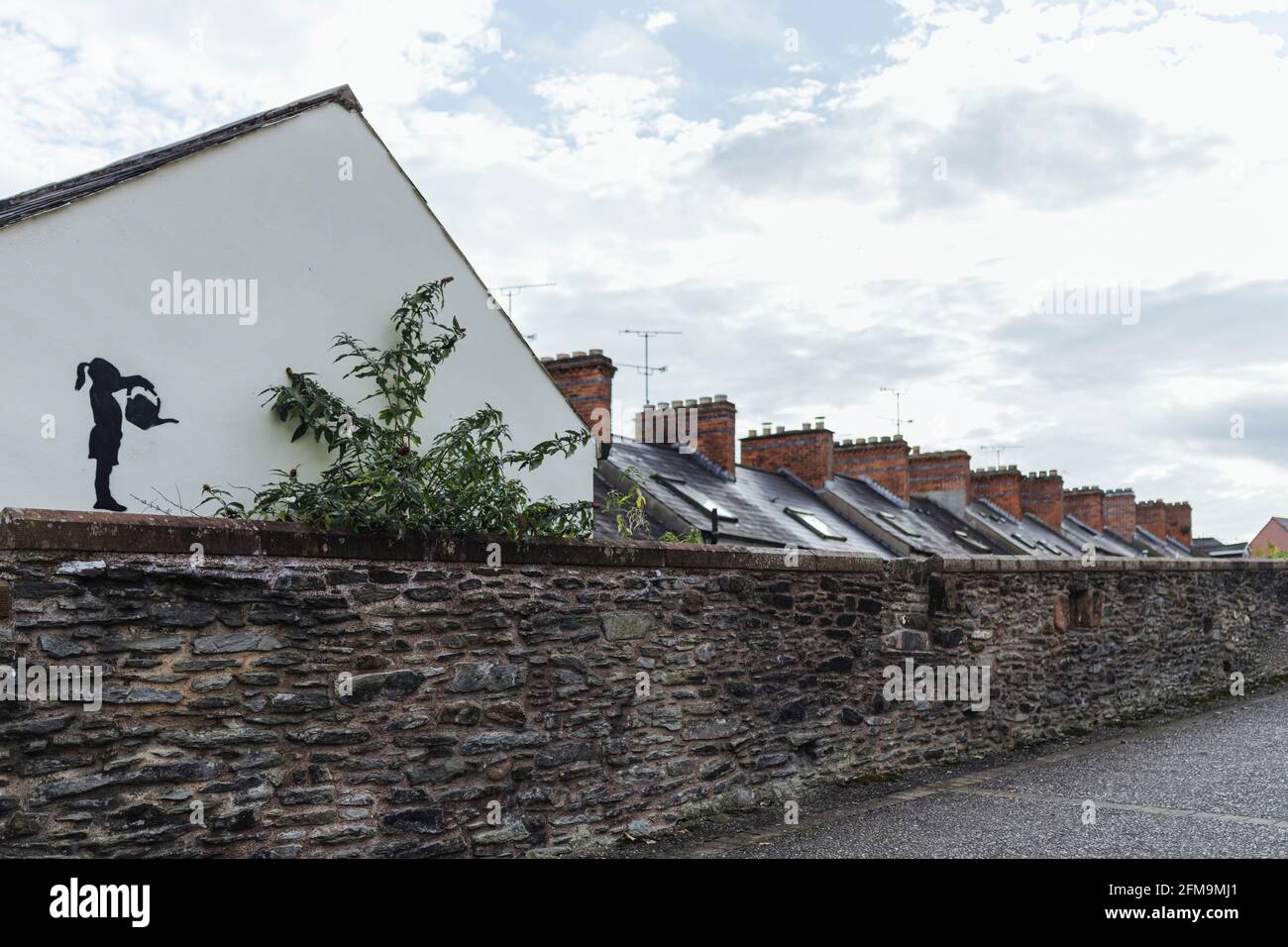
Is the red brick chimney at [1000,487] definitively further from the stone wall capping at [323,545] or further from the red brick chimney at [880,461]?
the stone wall capping at [323,545]

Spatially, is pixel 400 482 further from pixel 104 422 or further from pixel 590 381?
pixel 590 381

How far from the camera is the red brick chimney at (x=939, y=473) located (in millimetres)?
29953

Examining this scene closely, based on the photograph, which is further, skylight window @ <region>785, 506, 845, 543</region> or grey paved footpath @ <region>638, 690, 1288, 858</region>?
skylight window @ <region>785, 506, 845, 543</region>

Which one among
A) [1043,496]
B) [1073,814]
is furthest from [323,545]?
[1043,496]

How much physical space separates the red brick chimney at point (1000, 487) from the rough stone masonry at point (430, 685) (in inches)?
965

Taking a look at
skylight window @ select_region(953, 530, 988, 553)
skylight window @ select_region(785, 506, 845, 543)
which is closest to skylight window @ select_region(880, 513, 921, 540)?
skylight window @ select_region(953, 530, 988, 553)

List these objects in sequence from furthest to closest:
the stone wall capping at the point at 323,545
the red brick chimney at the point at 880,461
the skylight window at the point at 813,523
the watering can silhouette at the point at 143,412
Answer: the red brick chimney at the point at 880,461 → the skylight window at the point at 813,523 → the watering can silhouette at the point at 143,412 → the stone wall capping at the point at 323,545

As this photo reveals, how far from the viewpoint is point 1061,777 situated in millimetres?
8906

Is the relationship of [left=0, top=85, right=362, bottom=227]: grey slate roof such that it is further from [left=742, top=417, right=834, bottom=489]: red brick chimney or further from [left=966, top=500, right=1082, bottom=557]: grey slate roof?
[left=966, top=500, right=1082, bottom=557]: grey slate roof

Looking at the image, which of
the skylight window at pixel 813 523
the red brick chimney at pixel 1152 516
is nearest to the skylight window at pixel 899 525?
the skylight window at pixel 813 523

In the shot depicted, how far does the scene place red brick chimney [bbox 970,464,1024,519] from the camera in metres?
33.0
